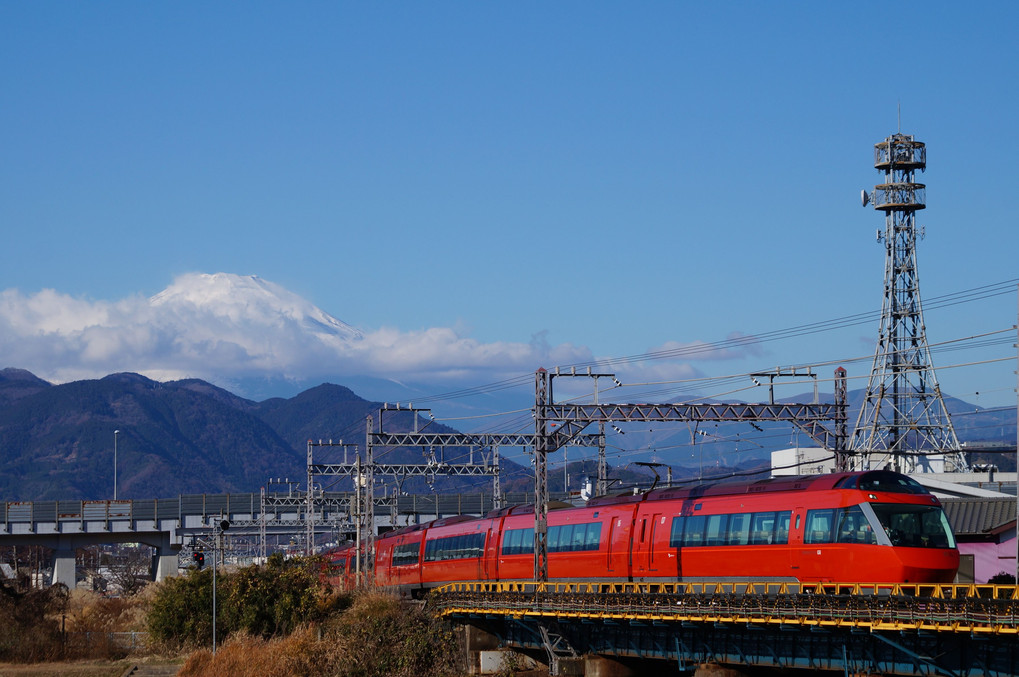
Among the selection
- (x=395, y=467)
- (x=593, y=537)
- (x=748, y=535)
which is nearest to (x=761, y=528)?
(x=748, y=535)

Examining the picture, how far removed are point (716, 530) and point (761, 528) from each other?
2.20 meters

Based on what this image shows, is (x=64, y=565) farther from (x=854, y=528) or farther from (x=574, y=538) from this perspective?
(x=854, y=528)

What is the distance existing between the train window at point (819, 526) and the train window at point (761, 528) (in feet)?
4.87

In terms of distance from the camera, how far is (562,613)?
1564 inches

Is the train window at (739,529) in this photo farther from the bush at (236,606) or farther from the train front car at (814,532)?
the bush at (236,606)

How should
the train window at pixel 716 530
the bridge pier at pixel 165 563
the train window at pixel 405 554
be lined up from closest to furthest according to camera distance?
the train window at pixel 716 530 → the train window at pixel 405 554 → the bridge pier at pixel 165 563

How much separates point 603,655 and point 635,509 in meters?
5.34

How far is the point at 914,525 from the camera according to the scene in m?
34.2

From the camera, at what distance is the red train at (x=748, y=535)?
111ft

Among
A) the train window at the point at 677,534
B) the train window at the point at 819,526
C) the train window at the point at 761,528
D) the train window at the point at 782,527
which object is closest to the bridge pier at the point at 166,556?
the train window at the point at 677,534

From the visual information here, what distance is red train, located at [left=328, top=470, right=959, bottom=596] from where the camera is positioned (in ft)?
111

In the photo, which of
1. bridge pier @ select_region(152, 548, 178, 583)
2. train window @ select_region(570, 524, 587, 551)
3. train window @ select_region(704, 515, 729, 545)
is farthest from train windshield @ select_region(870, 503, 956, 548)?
bridge pier @ select_region(152, 548, 178, 583)

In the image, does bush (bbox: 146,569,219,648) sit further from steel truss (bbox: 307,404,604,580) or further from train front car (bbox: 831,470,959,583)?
train front car (bbox: 831,470,959,583)

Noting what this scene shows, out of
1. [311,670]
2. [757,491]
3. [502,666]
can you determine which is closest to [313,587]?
[311,670]
